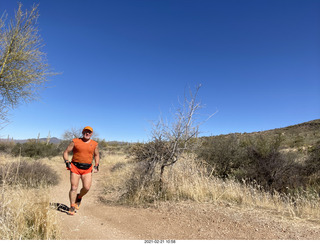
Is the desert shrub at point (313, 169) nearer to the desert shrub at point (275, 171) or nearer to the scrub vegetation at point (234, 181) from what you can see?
the scrub vegetation at point (234, 181)

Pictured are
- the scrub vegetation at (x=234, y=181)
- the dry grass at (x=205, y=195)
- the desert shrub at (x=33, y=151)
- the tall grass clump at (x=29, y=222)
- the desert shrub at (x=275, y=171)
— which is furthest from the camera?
the desert shrub at (x=33, y=151)

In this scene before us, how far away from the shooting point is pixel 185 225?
4305 millimetres

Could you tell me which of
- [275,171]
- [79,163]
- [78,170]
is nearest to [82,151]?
[79,163]

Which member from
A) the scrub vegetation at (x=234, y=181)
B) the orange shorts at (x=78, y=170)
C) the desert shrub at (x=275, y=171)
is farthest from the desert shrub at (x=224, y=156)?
the orange shorts at (x=78, y=170)

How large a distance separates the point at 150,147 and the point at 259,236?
13.6 ft

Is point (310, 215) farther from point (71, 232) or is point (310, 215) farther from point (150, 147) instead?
point (71, 232)

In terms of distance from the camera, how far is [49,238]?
3.25 m

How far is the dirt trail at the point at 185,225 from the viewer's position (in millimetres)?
3819

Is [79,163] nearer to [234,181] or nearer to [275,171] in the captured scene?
[234,181]

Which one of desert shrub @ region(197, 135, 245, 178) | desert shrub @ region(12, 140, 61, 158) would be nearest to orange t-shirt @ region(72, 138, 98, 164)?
desert shrub @ region(197, 135, 245, 178)

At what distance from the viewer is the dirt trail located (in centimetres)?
382

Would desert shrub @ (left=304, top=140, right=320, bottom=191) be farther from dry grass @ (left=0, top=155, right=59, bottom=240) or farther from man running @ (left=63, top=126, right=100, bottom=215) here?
dry grass @ (left=0, top=155, right=59, bottom=240)

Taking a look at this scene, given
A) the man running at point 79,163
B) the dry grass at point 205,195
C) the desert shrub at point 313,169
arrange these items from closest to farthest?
1. the man running at point 79,163
2. the dry grass at point 205,195
3. the desert shrub at point 313,169

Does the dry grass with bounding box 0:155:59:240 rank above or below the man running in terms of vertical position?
below
